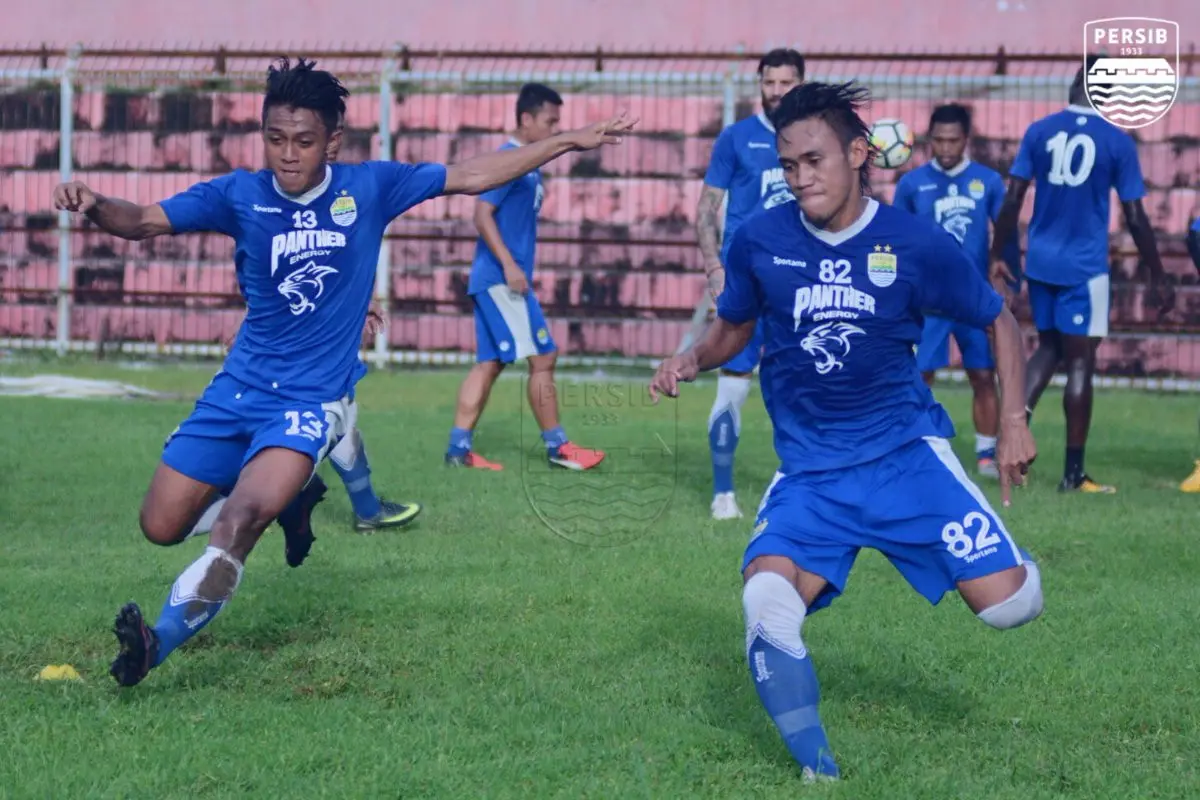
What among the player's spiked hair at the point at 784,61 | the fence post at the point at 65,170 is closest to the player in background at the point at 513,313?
the player's spiked hair at the point at 784,61

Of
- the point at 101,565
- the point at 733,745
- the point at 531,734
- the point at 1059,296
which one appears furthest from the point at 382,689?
the point at 1059,296

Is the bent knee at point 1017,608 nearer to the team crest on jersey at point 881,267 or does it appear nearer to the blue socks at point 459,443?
the team crest on jersey at point 881,267

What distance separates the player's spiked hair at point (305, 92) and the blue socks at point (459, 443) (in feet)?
16.3

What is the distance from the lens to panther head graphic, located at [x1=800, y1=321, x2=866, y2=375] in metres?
5.30

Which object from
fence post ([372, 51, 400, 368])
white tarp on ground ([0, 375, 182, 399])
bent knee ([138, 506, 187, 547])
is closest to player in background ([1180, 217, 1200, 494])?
bent knee ([138, 506, 187, 547])

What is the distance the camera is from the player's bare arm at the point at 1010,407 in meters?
5.26

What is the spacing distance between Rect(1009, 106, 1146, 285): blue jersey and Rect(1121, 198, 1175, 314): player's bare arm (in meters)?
0.09

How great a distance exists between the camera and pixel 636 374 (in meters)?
17.1

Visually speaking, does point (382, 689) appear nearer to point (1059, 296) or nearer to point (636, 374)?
point (1059, 296)

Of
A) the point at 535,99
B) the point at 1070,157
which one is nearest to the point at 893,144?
the point at 1070,157

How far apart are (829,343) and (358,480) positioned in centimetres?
386

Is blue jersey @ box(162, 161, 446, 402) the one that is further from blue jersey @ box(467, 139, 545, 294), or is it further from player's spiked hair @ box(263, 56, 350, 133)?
blue jersey @ box(467, 139, 545, 294)

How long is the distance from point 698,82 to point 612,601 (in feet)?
37.7

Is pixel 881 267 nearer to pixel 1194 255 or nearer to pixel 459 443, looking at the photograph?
pixel 1194 255
